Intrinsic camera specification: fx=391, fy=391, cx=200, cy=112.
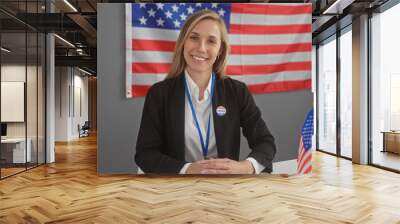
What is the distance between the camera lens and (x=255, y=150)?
6352mm

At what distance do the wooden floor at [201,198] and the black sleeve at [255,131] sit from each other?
15.0 inches

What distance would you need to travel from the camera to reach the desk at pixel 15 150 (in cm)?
699

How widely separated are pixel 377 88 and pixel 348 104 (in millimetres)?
1131

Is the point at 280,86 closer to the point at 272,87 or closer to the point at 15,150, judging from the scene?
the point at 272,87

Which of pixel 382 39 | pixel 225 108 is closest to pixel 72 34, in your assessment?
pixel 225 108

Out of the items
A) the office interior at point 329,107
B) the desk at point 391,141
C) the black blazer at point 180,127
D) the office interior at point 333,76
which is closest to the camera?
the office interior at point 329,107

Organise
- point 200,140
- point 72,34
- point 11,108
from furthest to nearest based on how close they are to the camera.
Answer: point 72,34 → point 11,108 → point 200,140

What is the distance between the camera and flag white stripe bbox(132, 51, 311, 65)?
6.34 m

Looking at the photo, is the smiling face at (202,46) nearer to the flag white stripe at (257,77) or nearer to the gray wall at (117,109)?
the flag white stripe at (257,77)

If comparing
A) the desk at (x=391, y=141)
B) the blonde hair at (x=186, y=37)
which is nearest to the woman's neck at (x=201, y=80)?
the blonde hair at (x=186, y=37)

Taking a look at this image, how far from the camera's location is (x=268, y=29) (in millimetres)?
6492

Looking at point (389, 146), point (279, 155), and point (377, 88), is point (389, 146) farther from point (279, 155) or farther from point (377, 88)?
point (279, 155)

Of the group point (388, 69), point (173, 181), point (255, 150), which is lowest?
point (173, 181)

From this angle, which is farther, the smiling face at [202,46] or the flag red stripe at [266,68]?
the flag red stripe at [266,68]
